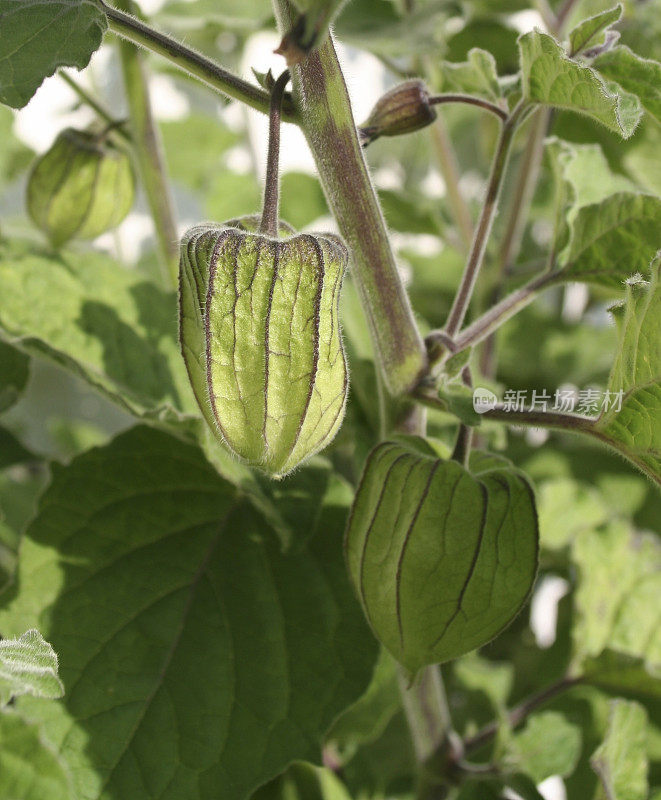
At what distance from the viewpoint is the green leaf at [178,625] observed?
0.52 m

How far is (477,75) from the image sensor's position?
1.71 feet

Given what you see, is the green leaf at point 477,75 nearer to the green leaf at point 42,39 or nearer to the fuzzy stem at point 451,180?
the green leaf at point 42,39

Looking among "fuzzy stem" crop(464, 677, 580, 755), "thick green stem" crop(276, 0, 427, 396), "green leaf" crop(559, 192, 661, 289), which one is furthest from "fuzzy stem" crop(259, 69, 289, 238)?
"fuzzy stem" crop(464, 677, 580, 755)

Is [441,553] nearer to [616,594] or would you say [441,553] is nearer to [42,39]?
[42,39]

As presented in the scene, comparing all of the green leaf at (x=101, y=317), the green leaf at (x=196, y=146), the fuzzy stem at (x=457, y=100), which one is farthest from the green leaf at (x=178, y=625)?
the green leaf at (x=196, y=146)

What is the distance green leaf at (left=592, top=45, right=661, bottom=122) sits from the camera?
0.48m

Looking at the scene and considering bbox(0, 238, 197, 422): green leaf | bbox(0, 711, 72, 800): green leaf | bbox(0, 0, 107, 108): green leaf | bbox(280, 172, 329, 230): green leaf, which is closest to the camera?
bbox(0, 711, 72, 800): green leaf

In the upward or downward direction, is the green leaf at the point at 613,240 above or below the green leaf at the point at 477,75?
below

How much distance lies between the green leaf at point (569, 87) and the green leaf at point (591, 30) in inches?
1.6

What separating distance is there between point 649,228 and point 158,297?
0.36m

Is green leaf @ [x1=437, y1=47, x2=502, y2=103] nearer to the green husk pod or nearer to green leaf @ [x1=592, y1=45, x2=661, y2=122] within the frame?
green leaf @ [x1=592, y1=45, x2=661, y2=122]

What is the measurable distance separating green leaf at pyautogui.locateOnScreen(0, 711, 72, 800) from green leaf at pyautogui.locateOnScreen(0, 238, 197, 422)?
0.30 metres

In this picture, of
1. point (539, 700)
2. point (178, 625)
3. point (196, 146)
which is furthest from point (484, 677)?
point (196, 146)

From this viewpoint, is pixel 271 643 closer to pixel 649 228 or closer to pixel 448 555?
pixel 448 555
